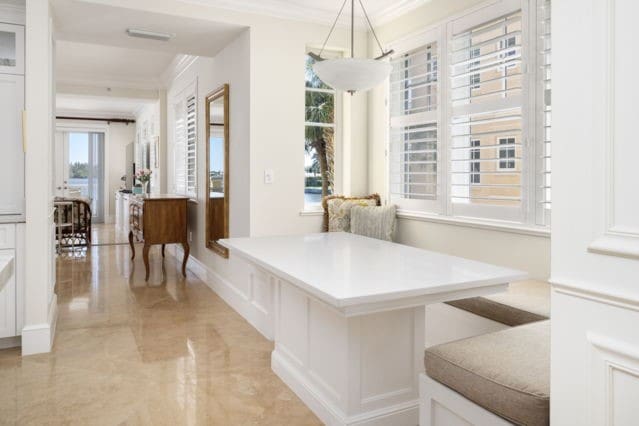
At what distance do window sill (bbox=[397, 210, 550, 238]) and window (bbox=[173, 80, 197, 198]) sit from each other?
9.17 ft

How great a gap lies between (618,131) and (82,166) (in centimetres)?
1214

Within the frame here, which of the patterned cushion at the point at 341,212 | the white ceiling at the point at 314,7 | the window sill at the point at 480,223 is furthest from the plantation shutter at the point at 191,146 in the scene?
the window sill at the point at 480,223

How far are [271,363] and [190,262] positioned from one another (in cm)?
333

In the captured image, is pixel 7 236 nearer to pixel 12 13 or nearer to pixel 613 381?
pixel 12 13

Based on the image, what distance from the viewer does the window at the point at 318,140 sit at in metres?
4.17

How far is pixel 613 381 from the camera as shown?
103cm

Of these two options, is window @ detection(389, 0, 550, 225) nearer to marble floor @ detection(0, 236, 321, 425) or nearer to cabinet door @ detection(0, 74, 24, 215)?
marble floor @ detection(0, 236, 321, 425)

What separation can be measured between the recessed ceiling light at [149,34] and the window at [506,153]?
9.18 ft

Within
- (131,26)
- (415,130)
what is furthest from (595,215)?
(131,26)

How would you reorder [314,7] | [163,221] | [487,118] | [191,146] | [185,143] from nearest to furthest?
[487,118] < [314,7] < [163,221] < [191,146] < [185,143]

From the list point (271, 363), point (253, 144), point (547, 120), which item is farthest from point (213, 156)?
point (547, 120)

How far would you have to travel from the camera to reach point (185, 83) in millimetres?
6105

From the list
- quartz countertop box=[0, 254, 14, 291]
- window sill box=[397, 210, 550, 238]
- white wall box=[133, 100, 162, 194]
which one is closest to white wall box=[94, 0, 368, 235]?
window sill box=[397, 210, 550, 238]

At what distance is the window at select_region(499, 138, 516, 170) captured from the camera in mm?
2947
